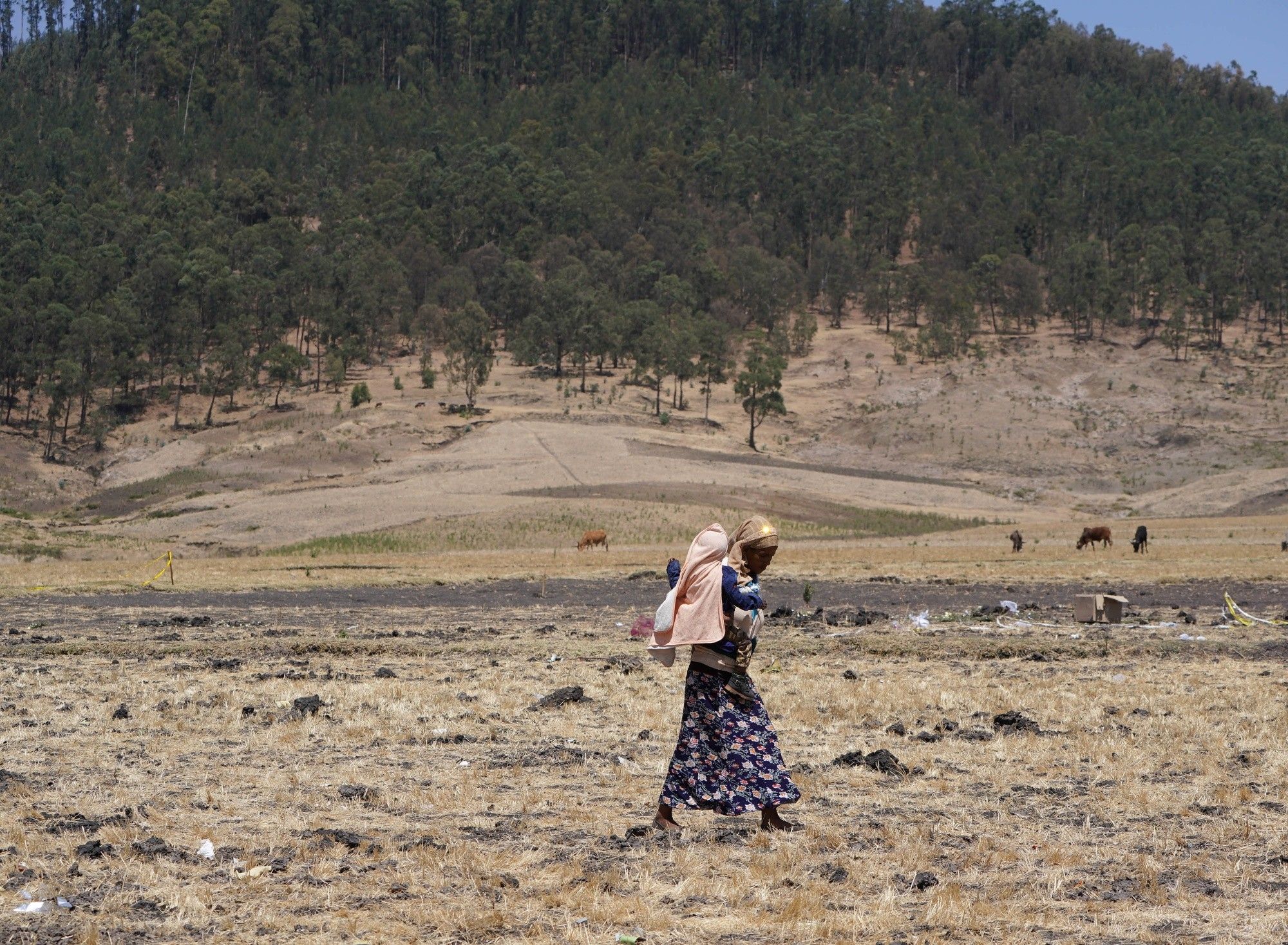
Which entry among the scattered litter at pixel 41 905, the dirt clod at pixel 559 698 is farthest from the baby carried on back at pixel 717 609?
the dirt clod at pixel 559 698

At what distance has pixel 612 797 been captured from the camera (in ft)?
34.8

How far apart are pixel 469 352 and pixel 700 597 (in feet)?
323

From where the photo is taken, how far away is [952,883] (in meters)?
8.10

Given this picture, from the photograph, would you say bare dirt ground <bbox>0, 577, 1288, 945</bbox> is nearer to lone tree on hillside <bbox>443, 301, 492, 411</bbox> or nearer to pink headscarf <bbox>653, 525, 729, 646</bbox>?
pink headscarf <bbox>653, 525, 729, 646</bbox>

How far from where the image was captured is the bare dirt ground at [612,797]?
7.57m

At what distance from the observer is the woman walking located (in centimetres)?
936

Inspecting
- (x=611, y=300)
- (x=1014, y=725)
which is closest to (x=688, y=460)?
(x=611, y=300)

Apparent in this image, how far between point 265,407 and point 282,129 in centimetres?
7289

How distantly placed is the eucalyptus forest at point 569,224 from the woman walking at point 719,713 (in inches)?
3543

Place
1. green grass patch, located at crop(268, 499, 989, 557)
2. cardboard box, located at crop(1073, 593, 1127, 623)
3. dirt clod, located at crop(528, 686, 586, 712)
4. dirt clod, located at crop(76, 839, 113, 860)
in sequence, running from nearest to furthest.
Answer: dirt clod, located at crop(76, 839, 113, 860) → dirt clod, located at crop(528, 686, 586, 712) → cardboard box, located at crop(1073, 593, 1127, 623) → green grass patch, located at crop(268, 499, 989, 557)

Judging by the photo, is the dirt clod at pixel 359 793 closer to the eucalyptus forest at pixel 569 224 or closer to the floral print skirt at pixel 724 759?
the floral print skirt at pixel 724 759

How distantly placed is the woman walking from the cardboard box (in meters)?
16.6

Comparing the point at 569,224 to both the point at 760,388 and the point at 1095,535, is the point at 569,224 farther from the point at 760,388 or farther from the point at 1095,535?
the point at 1095,535

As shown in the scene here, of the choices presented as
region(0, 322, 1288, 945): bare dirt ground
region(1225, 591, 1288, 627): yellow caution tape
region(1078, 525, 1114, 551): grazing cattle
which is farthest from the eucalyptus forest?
region(1225, 591, 1288, 627): yellow caution tape
